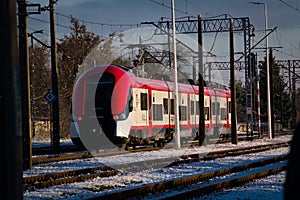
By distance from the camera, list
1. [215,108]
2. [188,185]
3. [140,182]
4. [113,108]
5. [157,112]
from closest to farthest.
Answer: [188,185] → [140,182] → [113,108] → [157,112] → [215,108]

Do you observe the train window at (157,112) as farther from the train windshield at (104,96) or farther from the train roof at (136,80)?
the train windshield at (104,96)

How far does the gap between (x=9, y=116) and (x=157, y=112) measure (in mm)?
24649

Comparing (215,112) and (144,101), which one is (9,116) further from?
(215,112)

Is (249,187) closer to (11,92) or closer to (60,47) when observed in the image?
(11,92)

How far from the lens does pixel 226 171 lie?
18.3 metres

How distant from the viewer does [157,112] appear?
30.2 m

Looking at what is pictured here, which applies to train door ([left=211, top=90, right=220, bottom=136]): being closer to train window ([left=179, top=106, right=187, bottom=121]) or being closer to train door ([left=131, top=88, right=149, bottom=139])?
train window ([left=179, top=106, right=187, bottom=121])

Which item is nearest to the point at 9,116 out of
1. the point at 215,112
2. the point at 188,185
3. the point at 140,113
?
the point at 188,185

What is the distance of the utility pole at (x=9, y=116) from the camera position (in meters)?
5.55

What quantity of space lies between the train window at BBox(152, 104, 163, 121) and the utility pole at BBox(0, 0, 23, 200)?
23950mm

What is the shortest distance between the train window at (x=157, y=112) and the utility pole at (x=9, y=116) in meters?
23.9

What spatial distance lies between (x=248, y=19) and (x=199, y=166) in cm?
2905

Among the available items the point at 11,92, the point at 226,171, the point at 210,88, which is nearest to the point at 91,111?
the point at 226,171

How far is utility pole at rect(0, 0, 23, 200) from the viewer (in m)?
5.55
